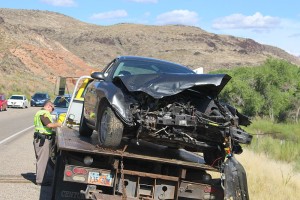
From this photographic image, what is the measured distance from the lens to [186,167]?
6.86m

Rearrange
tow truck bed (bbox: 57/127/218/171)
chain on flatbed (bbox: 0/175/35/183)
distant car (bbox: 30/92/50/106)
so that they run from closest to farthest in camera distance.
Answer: tow truck bed (bbox: 57/127/218/171)
chain on flatbed (bbox: 0/175/35/183)
distant car (bbox: 30/92/50/106)

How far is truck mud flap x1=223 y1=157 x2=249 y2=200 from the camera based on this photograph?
628 centimetres

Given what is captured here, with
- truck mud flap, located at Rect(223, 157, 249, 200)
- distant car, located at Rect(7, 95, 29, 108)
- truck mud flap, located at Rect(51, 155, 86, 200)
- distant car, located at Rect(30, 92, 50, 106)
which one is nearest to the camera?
truck mud flap, located at Rect(223, 157, 249, 200)

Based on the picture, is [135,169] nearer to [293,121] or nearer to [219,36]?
[293,121]

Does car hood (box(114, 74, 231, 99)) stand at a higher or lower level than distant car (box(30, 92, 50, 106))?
higher

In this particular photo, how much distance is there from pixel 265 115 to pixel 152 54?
84.8 meters

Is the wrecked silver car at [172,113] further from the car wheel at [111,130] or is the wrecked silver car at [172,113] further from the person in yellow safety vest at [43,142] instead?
the person in yellow safety vest at [43,142]

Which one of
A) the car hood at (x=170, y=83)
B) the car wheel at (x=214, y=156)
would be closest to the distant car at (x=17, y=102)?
the car wheel at (x=214, y=156)

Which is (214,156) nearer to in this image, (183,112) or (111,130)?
(183,112)

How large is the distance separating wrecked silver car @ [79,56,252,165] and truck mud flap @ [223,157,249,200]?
0.30m

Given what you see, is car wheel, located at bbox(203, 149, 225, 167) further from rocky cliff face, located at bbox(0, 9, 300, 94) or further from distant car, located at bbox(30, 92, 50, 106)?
rocky cliff face, located at bbox(0, 9, 300, 94)

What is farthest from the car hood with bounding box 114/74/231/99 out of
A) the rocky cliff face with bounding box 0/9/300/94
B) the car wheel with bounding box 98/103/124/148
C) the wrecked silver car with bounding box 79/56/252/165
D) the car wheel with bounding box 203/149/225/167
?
the rocky cliff face with bounding box 0/9/300/94

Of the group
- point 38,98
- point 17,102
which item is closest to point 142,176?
point 17,102

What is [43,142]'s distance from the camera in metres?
10.4
